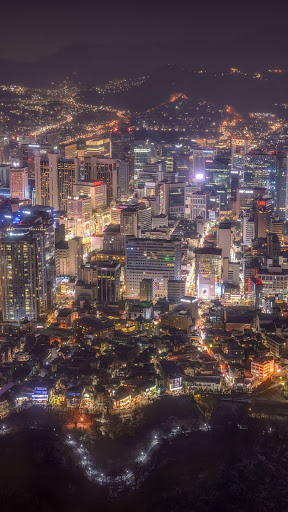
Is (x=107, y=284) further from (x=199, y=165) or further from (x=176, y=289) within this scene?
(x=199, y=165)

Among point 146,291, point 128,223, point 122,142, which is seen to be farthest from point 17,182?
point 146,291

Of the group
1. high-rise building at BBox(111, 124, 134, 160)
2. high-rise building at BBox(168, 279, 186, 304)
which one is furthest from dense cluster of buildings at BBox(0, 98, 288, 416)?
high-rise building at BBox(111, 124, 134, 160)

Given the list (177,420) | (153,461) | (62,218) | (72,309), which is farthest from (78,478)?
(62,218)

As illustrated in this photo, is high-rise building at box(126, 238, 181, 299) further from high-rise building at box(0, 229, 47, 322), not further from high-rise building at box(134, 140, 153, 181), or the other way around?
high-rise building at box(134, 140, 153, 181)

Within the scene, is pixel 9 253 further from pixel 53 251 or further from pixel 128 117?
pixel 128 117

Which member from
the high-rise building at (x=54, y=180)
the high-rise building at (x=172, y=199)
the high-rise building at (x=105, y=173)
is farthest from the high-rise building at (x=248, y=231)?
the high-rise building at (x=54, y=180)

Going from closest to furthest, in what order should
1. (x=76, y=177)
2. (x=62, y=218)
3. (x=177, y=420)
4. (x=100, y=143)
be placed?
(x=177, y=420)
(x=62, y=218)
(x=76, y=177)
(x=100, y=143)

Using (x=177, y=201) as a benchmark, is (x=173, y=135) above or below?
above
